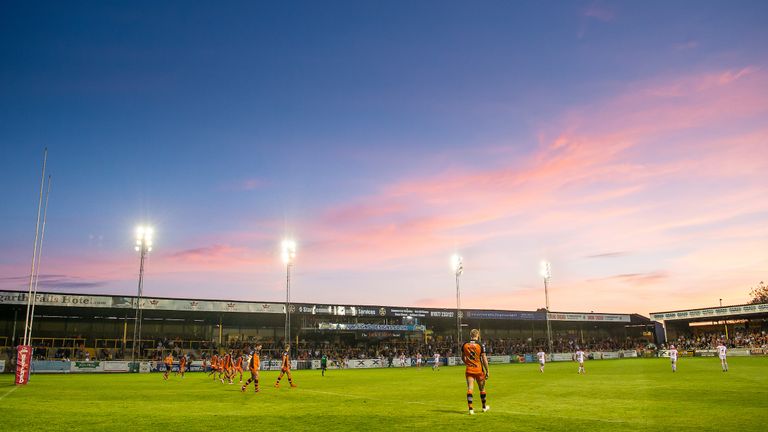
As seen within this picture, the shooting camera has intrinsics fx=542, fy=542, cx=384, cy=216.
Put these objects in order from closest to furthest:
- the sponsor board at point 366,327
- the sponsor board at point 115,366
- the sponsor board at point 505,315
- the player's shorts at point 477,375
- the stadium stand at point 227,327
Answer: the player's shorts at point 477,375
the sponsor board at point 115,366
the stadium stand at point 227,327
the sponsor board at point 366,327
the sponsor board at point 505,315

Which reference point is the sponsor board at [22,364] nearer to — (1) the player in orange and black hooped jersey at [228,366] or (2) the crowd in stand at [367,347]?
(1) the player in orange and black hooped jersey at [228,366]

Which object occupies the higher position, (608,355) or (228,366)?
(228,366)

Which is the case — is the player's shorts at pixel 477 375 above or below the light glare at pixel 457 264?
below

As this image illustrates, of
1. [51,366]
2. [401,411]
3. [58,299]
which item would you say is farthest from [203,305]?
[401,411]

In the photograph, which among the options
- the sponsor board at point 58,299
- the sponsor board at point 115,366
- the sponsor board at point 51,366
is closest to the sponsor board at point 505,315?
the sponsor board at point 115,366

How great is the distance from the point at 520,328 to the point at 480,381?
83142 mm

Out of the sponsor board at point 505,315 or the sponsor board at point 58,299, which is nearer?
the sponsor board at point 58,299

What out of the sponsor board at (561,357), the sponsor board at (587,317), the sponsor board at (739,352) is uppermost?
the sponsor board at (587,317)

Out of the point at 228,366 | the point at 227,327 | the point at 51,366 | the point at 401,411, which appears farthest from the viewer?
the point at 227,327

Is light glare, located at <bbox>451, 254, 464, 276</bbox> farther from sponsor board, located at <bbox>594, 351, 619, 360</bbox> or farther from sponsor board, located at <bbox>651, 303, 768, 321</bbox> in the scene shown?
sponsor board, located at <bbox>651, 303, 768, 321</bbox>

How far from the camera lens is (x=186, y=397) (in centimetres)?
2291

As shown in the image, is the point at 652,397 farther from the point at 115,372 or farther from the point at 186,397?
the point at 115,372

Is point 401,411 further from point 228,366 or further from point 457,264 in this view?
point 457,264

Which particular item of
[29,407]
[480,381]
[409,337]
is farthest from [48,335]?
[480,381]
